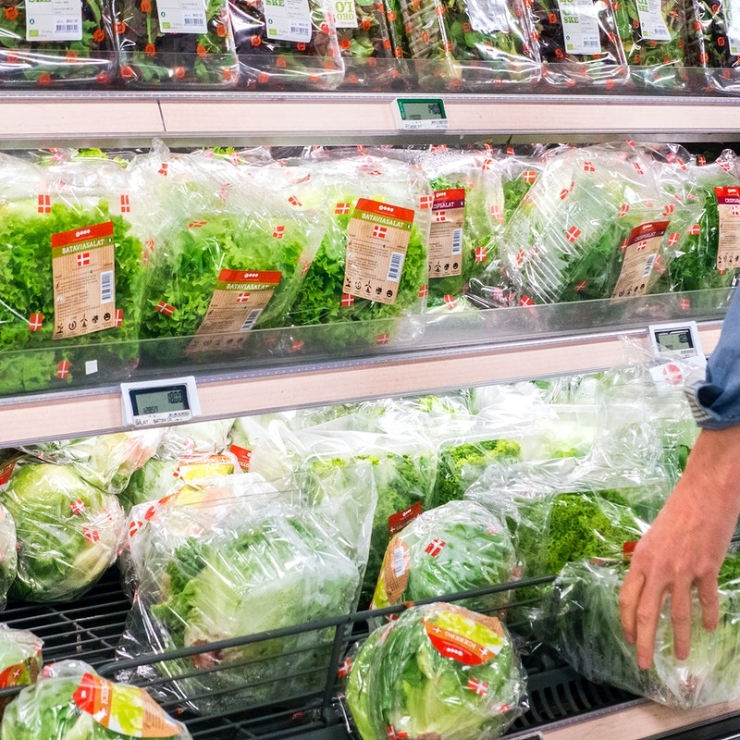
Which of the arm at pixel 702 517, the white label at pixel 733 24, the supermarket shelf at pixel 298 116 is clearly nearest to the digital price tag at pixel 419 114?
the supermarket shelf at pixel 298 116

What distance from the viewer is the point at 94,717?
3.53 ft

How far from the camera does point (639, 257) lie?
194 centimetres

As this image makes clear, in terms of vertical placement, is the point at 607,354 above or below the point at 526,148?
below

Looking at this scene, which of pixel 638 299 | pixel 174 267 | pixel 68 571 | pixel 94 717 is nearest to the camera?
pixel 94 717

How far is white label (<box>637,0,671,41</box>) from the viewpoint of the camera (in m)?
2.14

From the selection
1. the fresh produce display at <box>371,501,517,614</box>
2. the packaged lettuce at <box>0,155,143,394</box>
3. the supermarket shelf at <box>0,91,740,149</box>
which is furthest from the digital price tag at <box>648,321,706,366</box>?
the packaged lettuce at <box>0,155,143,394</box>

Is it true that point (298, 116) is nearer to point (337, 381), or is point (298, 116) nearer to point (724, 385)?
point (337, 381)

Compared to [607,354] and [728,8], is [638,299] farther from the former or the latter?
[728,8]

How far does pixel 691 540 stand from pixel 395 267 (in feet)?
2.30

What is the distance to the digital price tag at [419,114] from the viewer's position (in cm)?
161

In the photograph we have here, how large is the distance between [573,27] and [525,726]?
4.74 ft

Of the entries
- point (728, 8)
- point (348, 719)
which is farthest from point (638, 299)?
point (348, 719)

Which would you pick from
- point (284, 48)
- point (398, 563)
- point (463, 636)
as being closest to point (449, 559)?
point (398, 563)

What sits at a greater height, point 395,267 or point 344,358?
point 395,267
